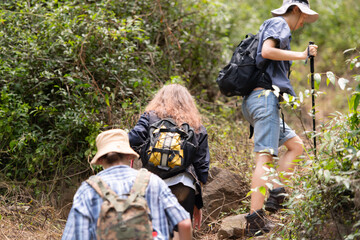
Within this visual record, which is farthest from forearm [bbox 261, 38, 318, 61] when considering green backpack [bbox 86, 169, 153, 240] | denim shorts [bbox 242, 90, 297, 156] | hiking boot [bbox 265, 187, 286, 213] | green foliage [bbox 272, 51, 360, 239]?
green backpack [bbox 86, 169, 153, 240]

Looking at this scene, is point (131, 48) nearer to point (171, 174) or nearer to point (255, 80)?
point (255, 80)

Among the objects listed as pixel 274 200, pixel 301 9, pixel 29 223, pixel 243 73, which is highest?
pixel 301 9

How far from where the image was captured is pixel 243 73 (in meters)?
4.55

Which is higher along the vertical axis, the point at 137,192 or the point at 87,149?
the point at 137,192

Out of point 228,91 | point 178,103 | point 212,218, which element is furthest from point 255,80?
point 212,218

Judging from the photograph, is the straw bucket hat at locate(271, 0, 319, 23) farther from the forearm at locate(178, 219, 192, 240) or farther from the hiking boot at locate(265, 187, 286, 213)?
the forearm at locate(178, 219, 192, 240)

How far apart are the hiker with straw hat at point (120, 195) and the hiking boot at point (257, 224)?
5.18ft

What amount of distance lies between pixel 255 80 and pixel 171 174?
1.25 metres

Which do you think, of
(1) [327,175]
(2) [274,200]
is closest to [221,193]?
(2) [274,200]

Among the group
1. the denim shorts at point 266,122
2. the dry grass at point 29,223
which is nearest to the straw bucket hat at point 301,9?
the denim shorts at point 266,122

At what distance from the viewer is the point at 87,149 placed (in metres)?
6.30

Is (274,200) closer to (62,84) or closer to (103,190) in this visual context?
(103,190)

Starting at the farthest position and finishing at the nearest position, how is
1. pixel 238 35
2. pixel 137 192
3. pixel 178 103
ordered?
1. pixel 238 35
2. pixel 178 103
3. pixel 137 192

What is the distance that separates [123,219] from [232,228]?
2317mm
